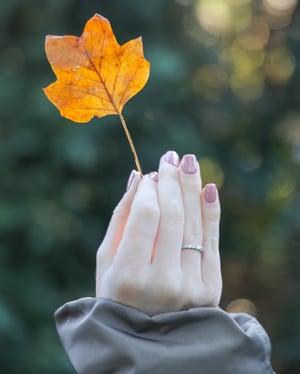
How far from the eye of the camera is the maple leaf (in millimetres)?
988

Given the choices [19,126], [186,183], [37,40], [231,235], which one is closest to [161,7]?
[37,40]

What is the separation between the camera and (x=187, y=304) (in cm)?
92

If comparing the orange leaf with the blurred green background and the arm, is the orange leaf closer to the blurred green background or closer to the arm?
the arm

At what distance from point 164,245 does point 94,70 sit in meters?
0.24

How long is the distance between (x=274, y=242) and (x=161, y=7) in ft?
3.81

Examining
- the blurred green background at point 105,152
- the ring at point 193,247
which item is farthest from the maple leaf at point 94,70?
the blurred green background at point 105,152

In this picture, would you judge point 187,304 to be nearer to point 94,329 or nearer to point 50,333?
point 94,329

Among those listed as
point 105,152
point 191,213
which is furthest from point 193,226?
point 105,152

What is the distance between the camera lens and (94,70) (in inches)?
39.5

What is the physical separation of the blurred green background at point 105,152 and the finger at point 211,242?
1816mm

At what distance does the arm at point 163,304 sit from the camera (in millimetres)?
879

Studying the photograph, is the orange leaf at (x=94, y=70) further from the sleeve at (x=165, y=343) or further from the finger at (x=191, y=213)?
the sleeve at (x=165, y=343)

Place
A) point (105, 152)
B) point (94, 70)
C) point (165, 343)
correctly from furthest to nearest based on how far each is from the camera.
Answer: point (105, 152), point (94, 70), point (165, 343)

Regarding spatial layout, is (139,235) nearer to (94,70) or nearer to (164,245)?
(164,245)
